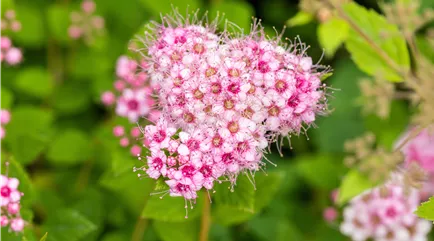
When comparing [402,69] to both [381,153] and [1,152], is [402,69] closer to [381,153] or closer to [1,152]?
[381,153]

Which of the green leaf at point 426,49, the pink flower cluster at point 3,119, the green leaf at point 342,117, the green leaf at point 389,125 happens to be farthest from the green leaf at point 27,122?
the green leaf at point 426,49

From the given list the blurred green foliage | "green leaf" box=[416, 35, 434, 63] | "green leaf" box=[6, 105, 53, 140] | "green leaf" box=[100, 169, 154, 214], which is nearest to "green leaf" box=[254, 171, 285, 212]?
the blurred green foliage

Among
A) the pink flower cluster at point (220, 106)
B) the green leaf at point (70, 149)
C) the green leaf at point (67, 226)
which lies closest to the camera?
the pink flower cluster at point (220, 106)

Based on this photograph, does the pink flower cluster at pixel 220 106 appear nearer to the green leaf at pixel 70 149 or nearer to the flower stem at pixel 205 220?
the flower stem at pixel 205 220

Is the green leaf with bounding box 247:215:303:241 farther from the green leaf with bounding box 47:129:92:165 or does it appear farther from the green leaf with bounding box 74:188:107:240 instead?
the green leaf with bounding box 47:129:92:165

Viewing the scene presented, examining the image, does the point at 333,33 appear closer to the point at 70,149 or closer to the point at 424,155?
the point at 424,155

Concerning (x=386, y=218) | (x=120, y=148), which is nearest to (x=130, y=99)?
(x=120, y=148)
